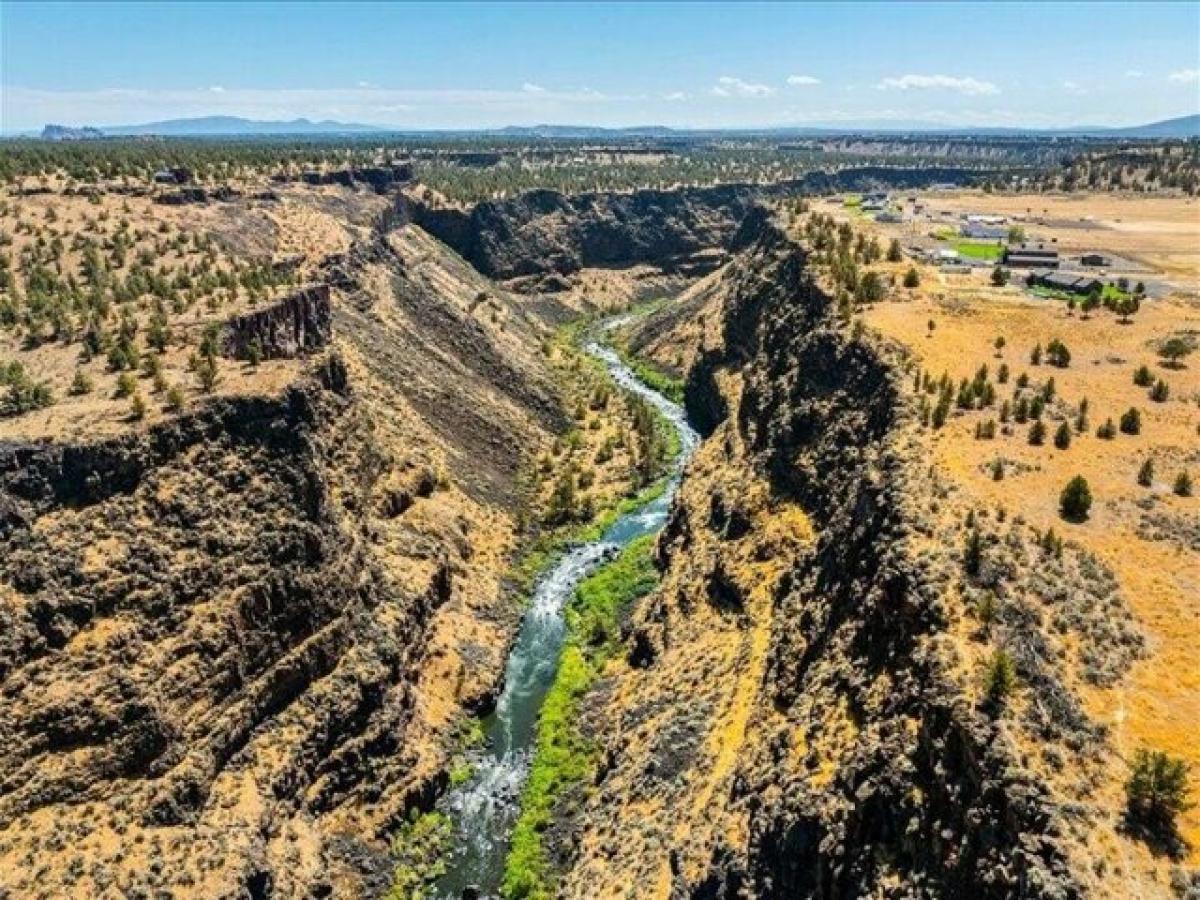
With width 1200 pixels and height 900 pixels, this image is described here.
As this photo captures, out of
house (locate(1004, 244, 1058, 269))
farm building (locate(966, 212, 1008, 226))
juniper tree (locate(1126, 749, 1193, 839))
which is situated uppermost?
farm building (locate(966, 212, 1008, 226))

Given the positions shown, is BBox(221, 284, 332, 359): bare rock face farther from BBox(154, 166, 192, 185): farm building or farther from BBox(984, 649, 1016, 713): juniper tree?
BBox(984, 649, 1016, 713): juniper tree

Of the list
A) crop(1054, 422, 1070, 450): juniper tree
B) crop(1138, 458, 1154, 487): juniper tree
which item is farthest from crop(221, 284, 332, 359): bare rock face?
crop(1138, 458, 1154, 487): juniper tree

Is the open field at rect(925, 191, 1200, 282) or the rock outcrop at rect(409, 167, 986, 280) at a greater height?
the open field at rect(925, 191, 1200, 282)

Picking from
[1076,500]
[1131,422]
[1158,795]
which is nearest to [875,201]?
[1131,422]

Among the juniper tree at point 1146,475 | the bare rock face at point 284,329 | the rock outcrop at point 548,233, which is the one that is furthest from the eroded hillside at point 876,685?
the rock outcrop at point 548,233

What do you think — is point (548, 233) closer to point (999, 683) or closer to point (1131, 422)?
point (1131, 422)

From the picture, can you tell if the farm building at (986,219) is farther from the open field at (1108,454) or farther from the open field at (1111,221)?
the open field at (1108,454)

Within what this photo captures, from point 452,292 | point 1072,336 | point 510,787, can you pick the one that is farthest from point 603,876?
point 452,292
